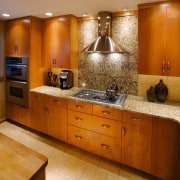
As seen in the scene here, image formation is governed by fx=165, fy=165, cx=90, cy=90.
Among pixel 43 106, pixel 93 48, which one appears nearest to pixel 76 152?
pixel 43 106

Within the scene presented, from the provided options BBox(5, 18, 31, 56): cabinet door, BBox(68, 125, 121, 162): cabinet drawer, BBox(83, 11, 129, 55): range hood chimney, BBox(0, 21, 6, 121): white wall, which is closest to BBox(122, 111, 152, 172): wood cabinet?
BBox(68, 125, 121, 162): cabinet drawer

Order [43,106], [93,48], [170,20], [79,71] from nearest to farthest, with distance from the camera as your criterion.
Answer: [170,20]
[93,48]
[43,106]
[79,71]

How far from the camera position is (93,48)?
260cm

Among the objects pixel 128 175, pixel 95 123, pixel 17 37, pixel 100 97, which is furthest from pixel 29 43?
pixel 128 175

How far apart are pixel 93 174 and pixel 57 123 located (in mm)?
1052

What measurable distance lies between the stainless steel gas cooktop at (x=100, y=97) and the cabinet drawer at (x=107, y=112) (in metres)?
0.10

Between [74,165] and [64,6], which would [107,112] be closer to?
[74,165]

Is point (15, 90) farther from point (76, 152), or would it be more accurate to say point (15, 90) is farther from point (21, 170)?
point (21, 170)

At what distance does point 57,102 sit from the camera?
111 inches

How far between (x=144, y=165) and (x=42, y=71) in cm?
258

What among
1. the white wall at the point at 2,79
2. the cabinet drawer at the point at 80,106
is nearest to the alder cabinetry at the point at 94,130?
the cabinet drawer at the point at 80,106

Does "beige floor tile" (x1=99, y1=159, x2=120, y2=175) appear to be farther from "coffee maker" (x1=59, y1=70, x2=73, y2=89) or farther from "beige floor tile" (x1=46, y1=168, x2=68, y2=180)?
"coffee maker" (x1=59, y1=70, x2=73, y2=89)

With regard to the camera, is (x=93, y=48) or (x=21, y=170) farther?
(x=93, y=48)

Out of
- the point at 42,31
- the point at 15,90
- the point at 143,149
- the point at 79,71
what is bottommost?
the point at 143,149
